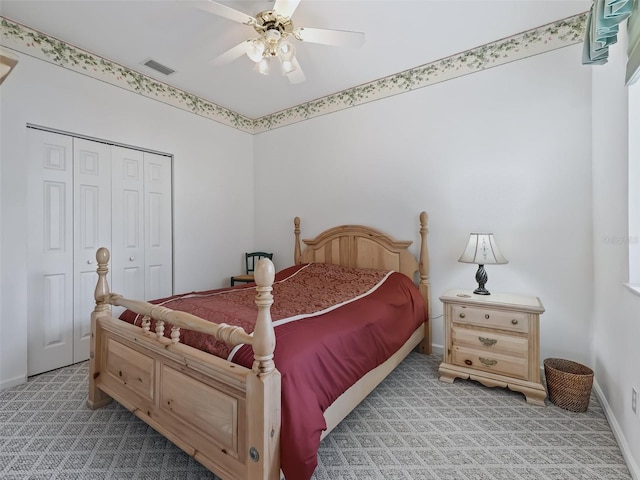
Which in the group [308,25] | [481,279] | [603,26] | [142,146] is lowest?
[481,279]

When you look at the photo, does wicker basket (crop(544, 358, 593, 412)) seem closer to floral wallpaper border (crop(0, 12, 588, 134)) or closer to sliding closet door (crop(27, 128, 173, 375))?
floral wallpaper border (crop(0, 12, 588, 134))

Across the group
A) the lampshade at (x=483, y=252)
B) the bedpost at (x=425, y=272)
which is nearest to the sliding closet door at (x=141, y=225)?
the bedpost at (x=425, y=272)

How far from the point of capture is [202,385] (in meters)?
1.32

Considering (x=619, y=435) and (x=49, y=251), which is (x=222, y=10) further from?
(x=619, y=435)

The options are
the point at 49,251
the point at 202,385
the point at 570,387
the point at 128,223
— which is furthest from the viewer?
the point at 128,223

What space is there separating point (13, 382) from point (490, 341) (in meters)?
3.56

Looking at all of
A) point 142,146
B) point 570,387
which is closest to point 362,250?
point 570,387

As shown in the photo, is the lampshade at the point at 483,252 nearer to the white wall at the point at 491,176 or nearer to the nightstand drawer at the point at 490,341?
the white wall at the point at 491,176

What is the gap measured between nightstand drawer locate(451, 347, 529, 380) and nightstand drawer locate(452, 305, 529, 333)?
0.68ft

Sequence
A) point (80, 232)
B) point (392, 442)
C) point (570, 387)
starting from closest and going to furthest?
1. point (392, 442)
2. point (570, 387)
3. point (80, 232)

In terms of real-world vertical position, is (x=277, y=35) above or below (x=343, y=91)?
below

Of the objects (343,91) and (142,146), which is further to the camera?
(343,91)

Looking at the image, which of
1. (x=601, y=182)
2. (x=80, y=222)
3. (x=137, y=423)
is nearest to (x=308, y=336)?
(x=137, y=423)

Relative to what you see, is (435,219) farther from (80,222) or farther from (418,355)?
(80,222)
